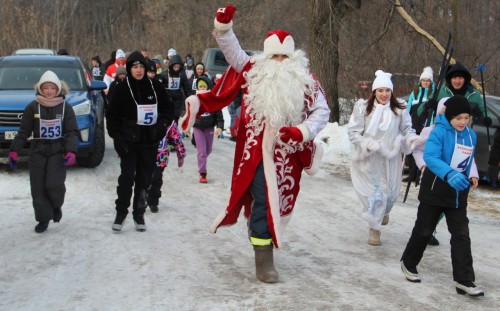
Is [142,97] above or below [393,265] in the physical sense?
above

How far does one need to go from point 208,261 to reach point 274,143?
4.48 feet

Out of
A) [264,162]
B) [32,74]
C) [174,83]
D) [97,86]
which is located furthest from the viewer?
[32,74]

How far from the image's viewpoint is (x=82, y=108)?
11.5 meters

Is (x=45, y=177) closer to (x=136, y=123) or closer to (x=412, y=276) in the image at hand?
(x=136, y=123)

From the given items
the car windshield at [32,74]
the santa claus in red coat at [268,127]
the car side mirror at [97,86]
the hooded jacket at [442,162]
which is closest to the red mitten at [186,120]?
the santa claus in red coat at [268,127]

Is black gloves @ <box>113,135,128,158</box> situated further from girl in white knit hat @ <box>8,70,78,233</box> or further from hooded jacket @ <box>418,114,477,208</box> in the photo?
hooded jacket @ <box>418,114,477,208</box>

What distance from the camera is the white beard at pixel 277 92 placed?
19.6ft

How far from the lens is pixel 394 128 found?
298 inches

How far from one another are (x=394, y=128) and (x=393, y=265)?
60.8 inches

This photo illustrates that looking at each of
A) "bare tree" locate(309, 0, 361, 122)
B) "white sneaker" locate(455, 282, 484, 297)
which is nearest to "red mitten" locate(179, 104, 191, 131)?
"white sneaker" locate(455, 282, 484, 297)

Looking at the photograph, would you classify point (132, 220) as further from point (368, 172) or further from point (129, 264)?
point (368, 172)

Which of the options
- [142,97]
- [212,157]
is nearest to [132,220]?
[142,97]

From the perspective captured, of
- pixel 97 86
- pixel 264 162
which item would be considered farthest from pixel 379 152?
pixel 97 86

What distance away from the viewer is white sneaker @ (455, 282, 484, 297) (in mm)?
5777
